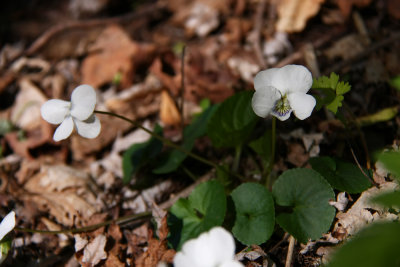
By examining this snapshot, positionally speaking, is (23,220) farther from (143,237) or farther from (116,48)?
(116,48)

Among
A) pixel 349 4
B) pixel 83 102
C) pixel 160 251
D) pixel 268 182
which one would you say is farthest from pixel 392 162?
pixel 349 4

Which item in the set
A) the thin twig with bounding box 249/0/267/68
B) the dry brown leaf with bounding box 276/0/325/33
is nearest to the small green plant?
the thin twig with bounding box 249/0/267/68

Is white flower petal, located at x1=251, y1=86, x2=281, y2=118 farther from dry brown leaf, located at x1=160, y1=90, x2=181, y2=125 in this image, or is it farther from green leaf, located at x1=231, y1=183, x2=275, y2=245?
dry brown leaf, located at x1=160, y1=90, x2=181, y2=125

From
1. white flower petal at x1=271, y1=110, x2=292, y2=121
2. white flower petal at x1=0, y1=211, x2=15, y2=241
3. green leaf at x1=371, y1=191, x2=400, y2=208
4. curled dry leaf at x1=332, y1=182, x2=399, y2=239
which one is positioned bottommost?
curled dry leaf at x1=332, y1=182, x2=399, y2=239

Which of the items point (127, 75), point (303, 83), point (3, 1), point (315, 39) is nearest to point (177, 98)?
point (127, 75)

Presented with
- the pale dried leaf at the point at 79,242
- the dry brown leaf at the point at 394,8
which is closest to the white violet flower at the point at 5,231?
the pale dried leaf at the point at 79,242
